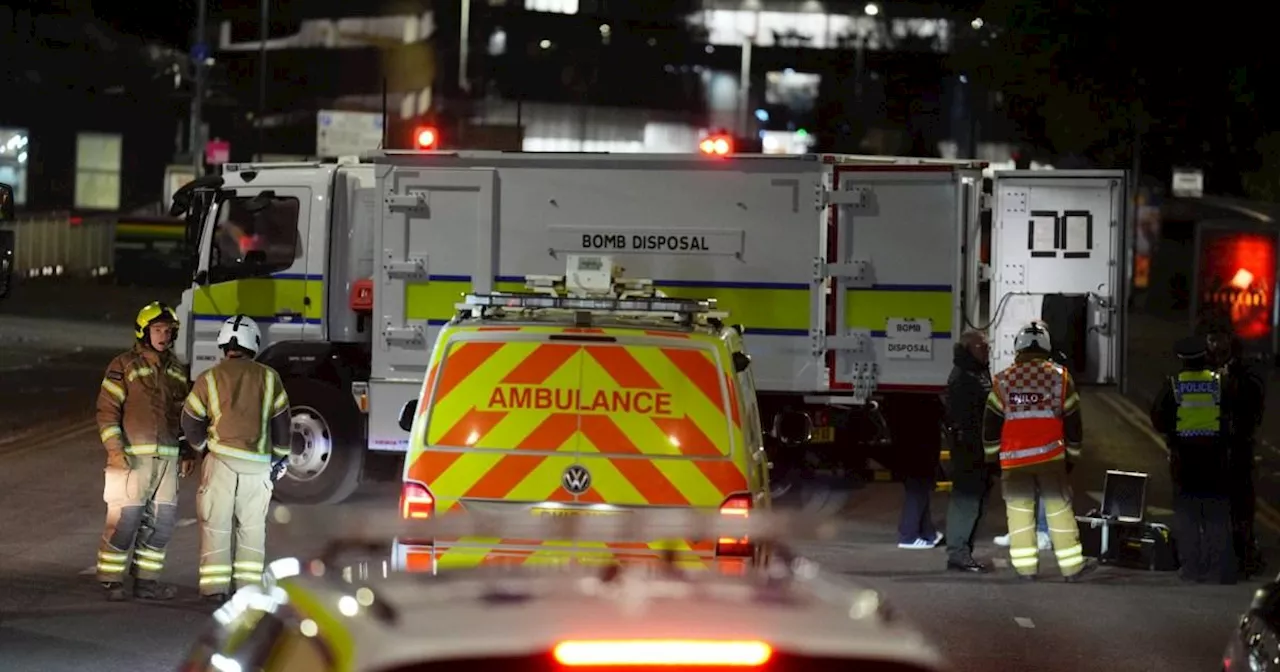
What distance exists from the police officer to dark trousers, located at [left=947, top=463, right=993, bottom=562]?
3.99 feet

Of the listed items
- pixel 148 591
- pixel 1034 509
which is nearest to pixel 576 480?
pixel 148 591

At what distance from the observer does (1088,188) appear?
593 inches

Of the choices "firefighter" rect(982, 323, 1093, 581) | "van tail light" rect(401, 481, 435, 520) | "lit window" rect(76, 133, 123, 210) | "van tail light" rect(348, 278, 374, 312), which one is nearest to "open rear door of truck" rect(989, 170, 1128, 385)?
"firefighter" rect(982, 323, 1093, 581)

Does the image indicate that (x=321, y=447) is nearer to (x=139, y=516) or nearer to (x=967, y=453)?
(x=139, y=516)

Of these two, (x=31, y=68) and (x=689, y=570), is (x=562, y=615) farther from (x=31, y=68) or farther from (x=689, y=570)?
(x=31, y=68)

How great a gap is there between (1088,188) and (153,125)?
5498cm

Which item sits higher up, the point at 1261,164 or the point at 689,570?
the point at 1261,164

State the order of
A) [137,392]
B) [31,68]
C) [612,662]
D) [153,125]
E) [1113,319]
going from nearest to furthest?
[612,662], [137,392], [1113,319], [31,68], [153,125]

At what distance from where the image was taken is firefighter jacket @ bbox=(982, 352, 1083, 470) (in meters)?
12.4

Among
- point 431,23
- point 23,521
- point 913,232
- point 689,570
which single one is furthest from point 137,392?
point 431,23

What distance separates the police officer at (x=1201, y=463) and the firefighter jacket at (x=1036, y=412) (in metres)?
0.84

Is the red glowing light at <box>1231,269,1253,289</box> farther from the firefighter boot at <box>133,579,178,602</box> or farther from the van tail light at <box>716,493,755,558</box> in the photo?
the van tail light at <box>716,493,755,558</box>

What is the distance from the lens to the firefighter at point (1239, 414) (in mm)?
12883

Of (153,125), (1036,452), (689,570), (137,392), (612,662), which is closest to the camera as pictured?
(612,662)
